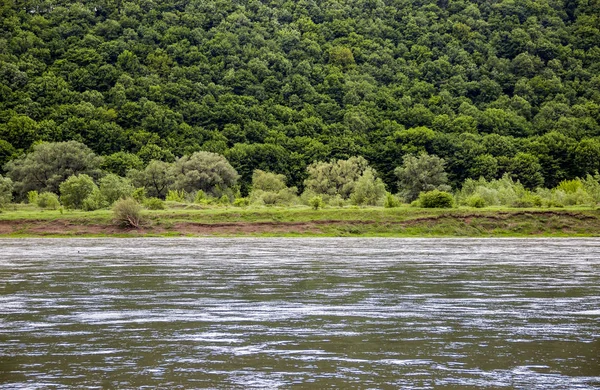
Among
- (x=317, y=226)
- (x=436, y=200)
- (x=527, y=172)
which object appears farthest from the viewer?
(x=527, y=172)

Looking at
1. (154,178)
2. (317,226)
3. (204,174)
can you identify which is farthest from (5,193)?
(317,226)

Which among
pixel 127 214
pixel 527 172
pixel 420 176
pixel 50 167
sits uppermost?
pixel 50 167

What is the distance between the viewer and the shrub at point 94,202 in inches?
3371

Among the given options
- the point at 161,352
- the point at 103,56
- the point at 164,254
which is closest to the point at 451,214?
the point at 164,254

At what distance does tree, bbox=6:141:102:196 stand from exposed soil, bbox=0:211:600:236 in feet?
154

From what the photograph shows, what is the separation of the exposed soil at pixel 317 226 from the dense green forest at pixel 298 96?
6072cm

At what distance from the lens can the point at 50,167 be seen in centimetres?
12000

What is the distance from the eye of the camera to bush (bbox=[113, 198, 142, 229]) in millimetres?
71500

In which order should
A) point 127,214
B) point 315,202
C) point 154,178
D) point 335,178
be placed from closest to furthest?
point 127,214, point 315,202, point 335,178, point 154,178

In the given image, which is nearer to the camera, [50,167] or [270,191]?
[270,191]

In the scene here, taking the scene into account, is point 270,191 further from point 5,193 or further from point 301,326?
point 301,326

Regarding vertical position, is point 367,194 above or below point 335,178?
below

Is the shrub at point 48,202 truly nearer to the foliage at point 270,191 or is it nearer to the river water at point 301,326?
the foliage at point 270,191

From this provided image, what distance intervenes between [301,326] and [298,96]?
155 metres
